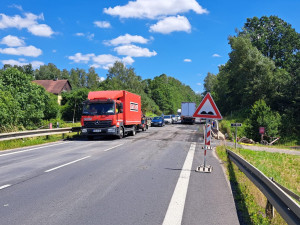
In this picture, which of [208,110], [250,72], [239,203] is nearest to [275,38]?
[250,72]

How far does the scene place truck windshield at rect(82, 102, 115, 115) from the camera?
16.8 meters

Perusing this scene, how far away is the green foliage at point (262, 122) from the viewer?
25.8 metres

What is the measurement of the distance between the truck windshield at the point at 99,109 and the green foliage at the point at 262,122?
634 inches

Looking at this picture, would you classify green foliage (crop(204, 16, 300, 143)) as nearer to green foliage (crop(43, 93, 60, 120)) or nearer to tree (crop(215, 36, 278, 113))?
tree (crop(215, 36, 278, 113))

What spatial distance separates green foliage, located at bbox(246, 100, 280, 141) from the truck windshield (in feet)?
52.9

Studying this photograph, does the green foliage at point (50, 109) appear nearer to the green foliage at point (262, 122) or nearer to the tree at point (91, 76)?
the green foliage at point (262, 122)

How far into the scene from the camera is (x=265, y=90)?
4297 centimetres

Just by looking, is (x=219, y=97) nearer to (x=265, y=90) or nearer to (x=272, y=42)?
(x=272, y=42)

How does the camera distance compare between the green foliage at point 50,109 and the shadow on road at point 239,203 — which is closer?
the shadow on road at point 239,203

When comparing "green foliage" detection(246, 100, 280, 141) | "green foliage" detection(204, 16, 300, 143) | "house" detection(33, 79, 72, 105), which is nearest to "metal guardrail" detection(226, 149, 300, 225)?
"green foliage" detection(246, 100, 280, 141)

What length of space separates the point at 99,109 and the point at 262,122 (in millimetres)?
16821

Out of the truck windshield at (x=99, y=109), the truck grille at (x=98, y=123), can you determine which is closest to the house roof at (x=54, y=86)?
the truck windshield at (x=99, y=109)

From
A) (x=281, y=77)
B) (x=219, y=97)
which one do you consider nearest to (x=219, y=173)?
(x=281, y=77)

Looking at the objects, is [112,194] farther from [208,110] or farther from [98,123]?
[98,123]
